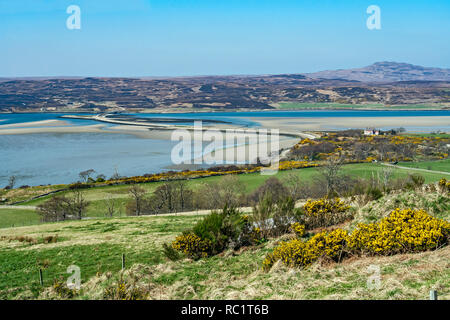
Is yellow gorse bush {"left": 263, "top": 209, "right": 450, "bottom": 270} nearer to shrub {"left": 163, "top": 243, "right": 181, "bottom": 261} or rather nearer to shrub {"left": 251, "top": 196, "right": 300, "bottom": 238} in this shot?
shrub {"left": 163, "top": 243, "right": 181, "bottom": 261}

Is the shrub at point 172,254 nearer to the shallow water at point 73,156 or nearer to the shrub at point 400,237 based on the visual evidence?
the shrub at point 400,237

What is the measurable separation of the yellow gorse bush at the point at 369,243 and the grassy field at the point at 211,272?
325 mm

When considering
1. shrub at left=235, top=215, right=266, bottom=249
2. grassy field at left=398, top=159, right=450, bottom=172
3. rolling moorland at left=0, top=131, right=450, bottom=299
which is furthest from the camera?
grassy field at left=398, top=159, right=450, bottom=172

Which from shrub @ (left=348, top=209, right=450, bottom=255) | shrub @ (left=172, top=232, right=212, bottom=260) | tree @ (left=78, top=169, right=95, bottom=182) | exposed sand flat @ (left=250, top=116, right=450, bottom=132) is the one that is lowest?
tree @ (left=78, top=169, right=95, bottom=182)

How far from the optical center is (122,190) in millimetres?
42562

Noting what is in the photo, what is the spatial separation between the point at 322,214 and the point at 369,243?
14.3ft

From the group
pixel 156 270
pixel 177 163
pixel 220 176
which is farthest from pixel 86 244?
pixel 177 163

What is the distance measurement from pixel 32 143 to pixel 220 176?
5617 centimetres

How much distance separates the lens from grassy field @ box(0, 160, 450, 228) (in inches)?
1313

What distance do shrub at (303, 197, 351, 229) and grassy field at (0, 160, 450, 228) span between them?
76.4 ft

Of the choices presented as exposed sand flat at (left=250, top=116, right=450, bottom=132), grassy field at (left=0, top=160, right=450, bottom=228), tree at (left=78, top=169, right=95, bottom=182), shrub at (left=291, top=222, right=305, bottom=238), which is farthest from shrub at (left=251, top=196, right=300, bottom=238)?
exposed sand flat at (left=250, top=116, right=450, bottom=132)

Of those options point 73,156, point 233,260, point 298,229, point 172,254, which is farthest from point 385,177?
point 73,156
